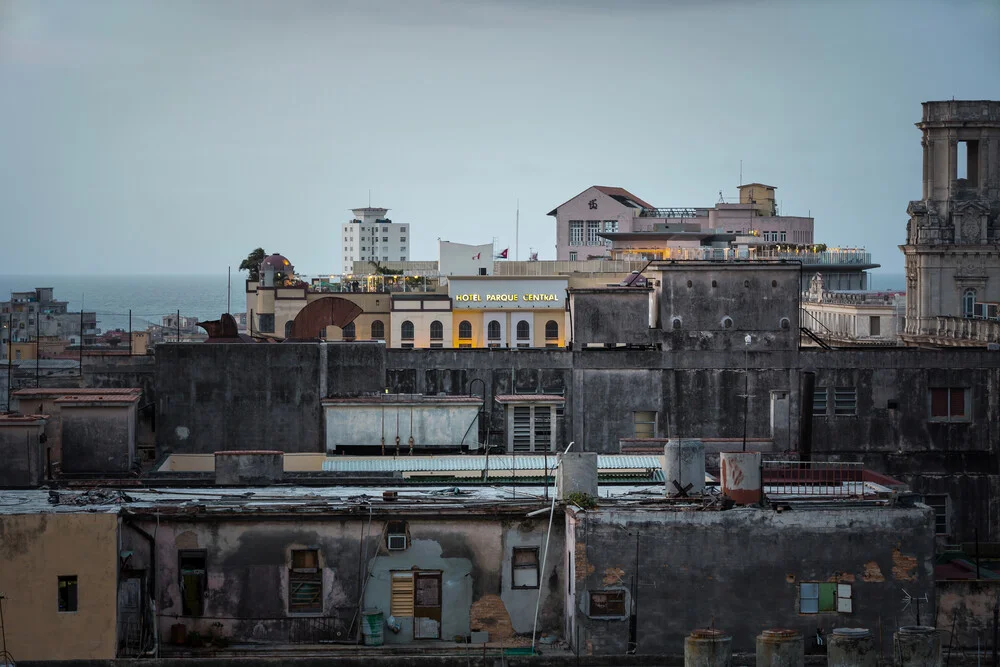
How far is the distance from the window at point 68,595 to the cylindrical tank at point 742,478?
12.0 m

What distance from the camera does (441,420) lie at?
45.8 m

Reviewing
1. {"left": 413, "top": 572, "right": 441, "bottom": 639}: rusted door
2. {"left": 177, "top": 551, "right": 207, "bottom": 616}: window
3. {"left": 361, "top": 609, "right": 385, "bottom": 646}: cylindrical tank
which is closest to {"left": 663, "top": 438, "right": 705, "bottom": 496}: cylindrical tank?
{"left": 413, "top": 572, "right": 441, "bottom": 639}: rusted door

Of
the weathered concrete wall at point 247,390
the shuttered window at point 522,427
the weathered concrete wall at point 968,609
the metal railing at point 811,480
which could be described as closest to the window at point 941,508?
the shuttered window at point 522,427

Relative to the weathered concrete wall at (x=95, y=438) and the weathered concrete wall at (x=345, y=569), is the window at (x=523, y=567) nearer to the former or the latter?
the weathered concrete wall at (x=345, y=569)

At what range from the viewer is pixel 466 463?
4009cm

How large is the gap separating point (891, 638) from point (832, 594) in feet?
4.31

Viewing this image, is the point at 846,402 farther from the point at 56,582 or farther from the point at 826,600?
the point at 56,582

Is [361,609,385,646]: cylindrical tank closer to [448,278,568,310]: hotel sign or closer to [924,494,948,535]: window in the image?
[924,494,948,535]: window

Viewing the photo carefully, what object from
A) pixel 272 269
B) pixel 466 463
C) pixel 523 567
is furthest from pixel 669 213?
Answer: pixel 523 567

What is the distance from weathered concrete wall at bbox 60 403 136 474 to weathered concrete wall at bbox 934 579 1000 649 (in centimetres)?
1956

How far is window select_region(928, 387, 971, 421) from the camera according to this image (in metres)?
51.5

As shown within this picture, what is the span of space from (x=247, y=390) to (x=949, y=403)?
22.4 metres

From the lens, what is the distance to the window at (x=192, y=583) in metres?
30.3

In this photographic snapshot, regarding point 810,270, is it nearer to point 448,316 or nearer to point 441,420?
point 448,316
